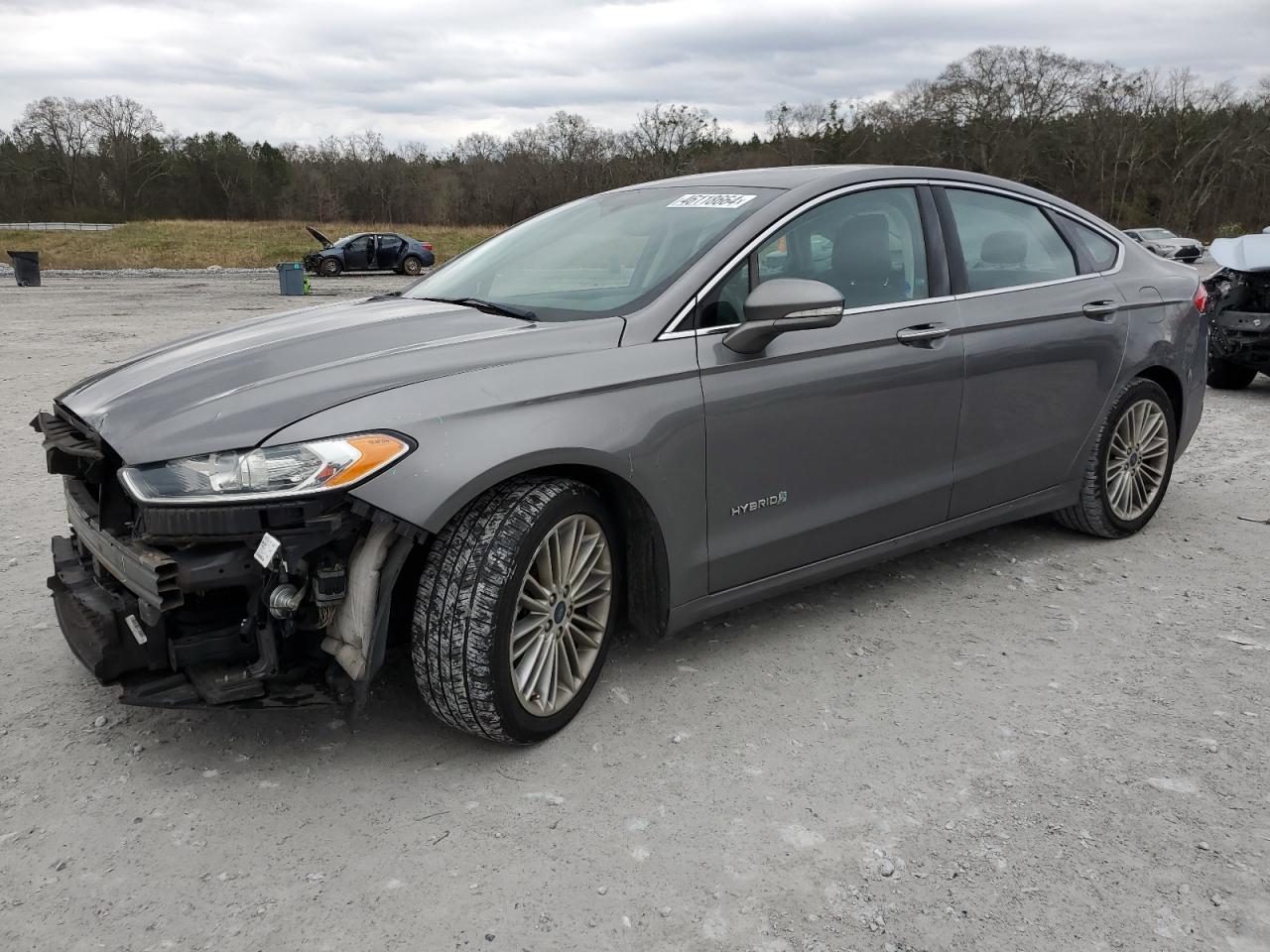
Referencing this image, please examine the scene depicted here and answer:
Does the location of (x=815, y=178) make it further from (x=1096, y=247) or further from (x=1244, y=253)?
(x=1244, y=253)

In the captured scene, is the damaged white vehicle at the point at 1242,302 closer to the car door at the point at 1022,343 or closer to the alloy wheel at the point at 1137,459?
the alloy wheel at the point at 1137,459

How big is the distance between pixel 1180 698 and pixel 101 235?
2039 inches

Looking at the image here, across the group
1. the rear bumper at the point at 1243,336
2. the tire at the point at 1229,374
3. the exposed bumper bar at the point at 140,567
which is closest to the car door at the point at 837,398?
the exposed bumper bar at the point at 140,567

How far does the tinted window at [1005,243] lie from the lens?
4094mm

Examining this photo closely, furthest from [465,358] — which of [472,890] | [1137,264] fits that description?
[1137,264]

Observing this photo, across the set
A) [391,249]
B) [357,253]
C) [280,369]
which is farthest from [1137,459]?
[357,253]

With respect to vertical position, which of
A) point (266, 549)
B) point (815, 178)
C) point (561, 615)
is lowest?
point (561, 615)

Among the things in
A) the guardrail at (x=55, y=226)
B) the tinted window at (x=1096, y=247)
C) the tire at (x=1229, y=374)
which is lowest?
the tire at (x=1229, y=374)

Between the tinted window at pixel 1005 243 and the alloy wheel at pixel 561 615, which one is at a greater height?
the tinted window at pixel 1005 243

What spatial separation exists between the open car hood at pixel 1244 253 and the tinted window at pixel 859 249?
19.4ft

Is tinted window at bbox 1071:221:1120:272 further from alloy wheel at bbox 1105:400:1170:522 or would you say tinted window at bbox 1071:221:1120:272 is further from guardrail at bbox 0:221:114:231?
guardrail at bbox 0:221:114:231

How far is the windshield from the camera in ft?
A: 11.0

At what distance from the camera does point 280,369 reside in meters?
2.89

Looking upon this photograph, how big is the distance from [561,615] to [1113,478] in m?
3.04
